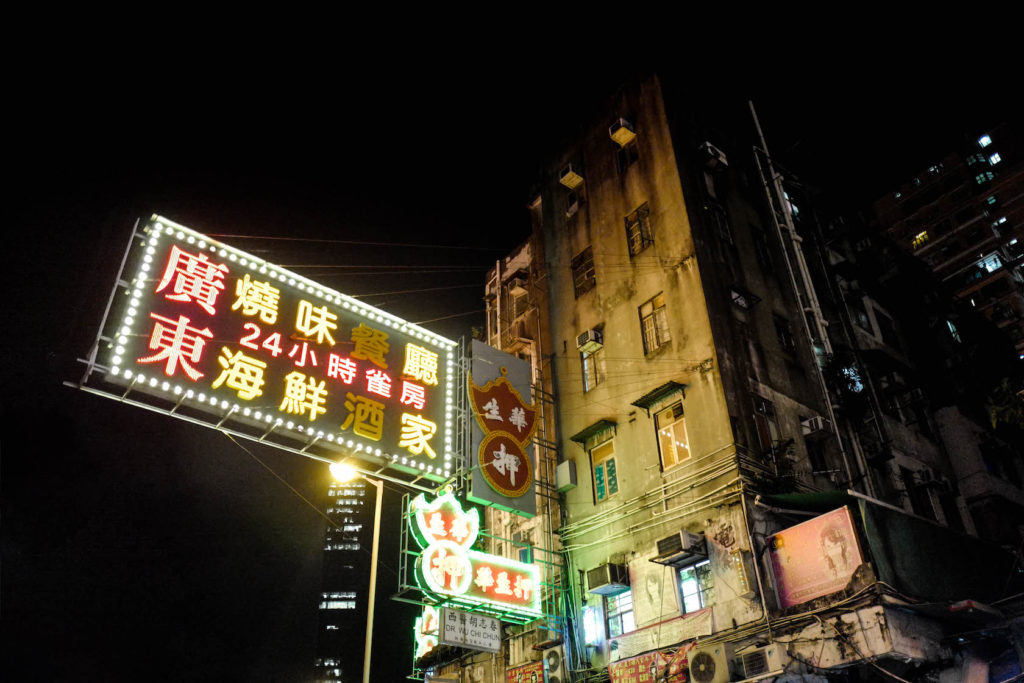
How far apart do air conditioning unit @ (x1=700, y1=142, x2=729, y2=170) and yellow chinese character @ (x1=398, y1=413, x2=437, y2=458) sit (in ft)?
42.0

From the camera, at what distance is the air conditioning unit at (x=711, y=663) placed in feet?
39.9

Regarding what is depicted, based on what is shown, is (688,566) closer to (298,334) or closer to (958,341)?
(298,334)

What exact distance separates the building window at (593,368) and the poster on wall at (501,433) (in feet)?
8.63

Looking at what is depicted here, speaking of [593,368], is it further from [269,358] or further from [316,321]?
[269,358]

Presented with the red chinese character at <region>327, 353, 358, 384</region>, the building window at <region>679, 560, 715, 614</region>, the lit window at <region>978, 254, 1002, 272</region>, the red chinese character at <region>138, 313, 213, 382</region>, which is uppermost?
the lit window at <region>978, 254, 1002, 272</region>

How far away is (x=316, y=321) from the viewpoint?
14.5 metres

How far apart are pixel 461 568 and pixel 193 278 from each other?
8.26 metres

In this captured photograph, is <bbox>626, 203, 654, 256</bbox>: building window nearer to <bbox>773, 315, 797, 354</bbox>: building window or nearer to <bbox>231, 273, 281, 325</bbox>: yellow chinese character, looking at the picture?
<bbox>773, 315, 797, 354</bbox>: building window

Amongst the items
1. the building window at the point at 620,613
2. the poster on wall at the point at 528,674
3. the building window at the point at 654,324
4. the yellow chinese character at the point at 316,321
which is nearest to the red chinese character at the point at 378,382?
the yellow chinese character at the point at 316,321

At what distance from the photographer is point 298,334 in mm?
14078

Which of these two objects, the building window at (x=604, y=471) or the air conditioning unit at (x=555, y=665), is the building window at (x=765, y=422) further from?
the air conditioning unit at (x=555, y=665)

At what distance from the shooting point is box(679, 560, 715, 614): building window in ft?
46.6

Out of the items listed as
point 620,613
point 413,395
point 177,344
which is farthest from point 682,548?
point 177,344

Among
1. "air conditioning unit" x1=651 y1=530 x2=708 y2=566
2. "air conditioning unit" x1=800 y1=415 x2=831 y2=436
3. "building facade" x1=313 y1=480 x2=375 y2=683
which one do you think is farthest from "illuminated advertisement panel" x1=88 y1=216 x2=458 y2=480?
"building facade" x1=313 y1=480 x2=375 y2=683
